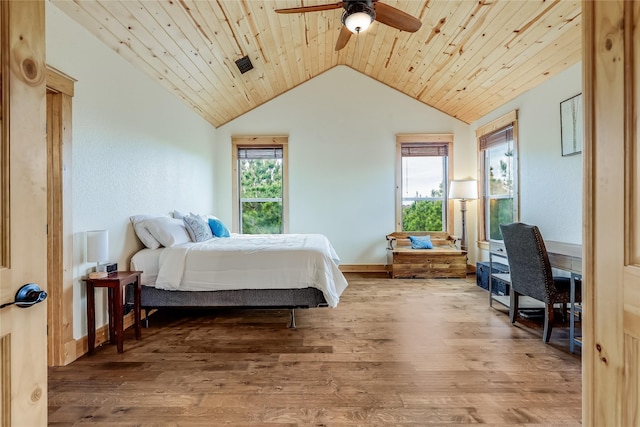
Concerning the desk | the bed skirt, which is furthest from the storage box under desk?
the bed skirt

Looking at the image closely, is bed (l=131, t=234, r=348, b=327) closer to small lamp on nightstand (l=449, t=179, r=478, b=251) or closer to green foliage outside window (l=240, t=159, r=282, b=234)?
green foliage outside window (l=240, t=159, r=282, b=234)

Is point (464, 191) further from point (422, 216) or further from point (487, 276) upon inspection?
point (487, 276)

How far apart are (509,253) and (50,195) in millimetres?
3768

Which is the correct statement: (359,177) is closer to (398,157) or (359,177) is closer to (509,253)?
(398,157)

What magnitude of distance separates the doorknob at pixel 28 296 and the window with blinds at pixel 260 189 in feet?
14.8

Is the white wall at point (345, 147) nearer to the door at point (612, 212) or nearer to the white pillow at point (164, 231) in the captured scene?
the white pillow at point (164, 231)

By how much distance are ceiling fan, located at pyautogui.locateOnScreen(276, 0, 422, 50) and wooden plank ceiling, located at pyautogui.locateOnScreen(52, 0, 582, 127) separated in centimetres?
68

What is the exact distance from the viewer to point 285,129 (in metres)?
5.26

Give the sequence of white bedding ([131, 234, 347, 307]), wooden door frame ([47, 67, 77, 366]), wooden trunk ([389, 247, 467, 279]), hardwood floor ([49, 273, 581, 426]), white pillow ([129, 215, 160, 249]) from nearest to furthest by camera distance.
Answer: hardwood floor ([49, 273, 581, 426]), wooden door frame ([47, 67, 77, 366]), white bedding ([131, 234, 347, 307]), white pillow ([129, 215, 160, 249]), wooden trunk ([389, 247, 467, 279])

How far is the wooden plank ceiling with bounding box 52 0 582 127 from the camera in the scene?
2.55 meters

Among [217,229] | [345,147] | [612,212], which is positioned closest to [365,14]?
[612,212]

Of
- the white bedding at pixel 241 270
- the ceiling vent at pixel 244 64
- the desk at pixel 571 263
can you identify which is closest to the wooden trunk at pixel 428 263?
the desk at pixel 571 263

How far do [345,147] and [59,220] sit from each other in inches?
161

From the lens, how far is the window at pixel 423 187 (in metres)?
5.27
